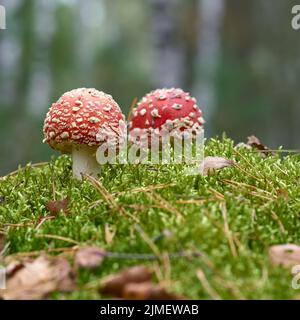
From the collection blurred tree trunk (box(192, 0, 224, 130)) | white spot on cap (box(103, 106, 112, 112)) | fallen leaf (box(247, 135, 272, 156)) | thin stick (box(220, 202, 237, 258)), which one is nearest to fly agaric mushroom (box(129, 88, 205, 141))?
fallen leaf (box(247, 135, 272, 156))

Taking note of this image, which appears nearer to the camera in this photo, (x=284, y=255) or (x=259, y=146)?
(x=284, y=255)

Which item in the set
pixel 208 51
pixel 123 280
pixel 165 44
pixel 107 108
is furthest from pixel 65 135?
pixel 208 51

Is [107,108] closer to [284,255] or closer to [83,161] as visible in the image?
[83,161]

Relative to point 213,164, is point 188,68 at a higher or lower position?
higher

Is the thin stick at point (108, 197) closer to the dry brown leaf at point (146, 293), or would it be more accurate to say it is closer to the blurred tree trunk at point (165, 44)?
the dry brown leaf at point (146, 293)

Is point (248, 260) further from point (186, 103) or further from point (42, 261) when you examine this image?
point (186, 103)

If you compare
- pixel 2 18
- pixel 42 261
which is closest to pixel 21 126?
pixel 2 18
